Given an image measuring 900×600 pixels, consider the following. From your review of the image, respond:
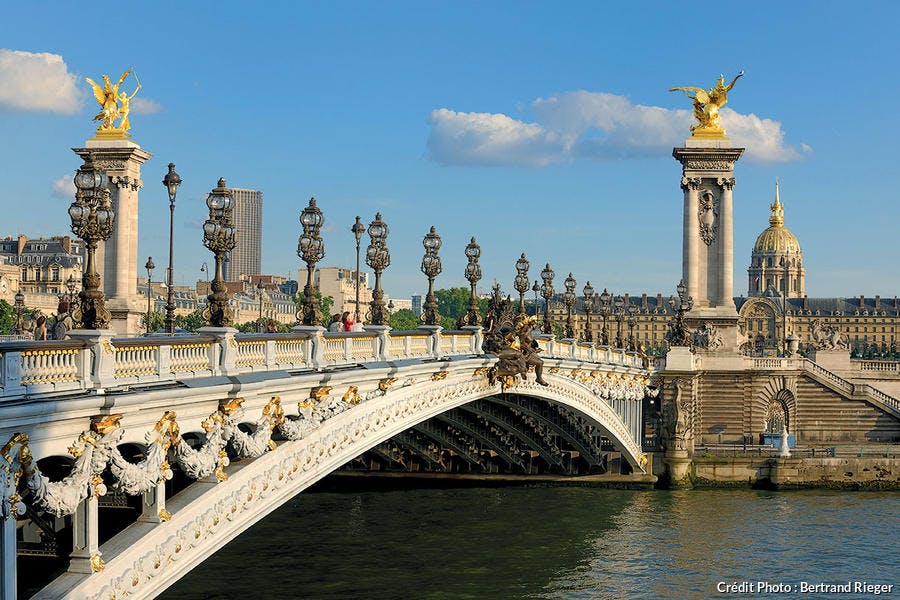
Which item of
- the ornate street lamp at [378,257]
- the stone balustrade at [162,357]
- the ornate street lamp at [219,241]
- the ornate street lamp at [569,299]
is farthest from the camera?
the ornate street lamp at [569,299]

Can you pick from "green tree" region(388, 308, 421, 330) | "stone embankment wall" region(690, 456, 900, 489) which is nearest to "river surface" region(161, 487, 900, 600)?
"stone embankment wall" region(690, 456, 900, 489)

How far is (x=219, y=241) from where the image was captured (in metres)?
17.8

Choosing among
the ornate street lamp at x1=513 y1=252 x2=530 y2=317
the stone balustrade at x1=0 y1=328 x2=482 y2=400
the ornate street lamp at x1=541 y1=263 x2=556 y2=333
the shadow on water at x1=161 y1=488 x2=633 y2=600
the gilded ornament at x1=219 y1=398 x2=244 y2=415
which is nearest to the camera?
the stone balustrade at x1=0 y1=328 x2=482 y2=400

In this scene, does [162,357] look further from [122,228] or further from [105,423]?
[122,228]

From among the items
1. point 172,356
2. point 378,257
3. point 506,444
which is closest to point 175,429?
point 172,356

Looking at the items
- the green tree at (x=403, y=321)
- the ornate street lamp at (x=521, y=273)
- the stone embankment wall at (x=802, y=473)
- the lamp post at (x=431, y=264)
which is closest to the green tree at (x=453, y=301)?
the green tree at (x=403, y=321)

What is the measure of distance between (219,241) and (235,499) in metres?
3.44

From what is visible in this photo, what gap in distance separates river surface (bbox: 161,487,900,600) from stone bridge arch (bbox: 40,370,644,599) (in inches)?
243

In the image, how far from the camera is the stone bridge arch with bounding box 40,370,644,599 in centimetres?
1484

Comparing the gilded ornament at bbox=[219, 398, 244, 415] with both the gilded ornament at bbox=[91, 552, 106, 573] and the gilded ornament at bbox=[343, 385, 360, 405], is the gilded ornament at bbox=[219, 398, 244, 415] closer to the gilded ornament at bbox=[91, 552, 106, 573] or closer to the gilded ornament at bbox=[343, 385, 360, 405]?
the gilded ornament at bbox=[91, 552, 106, 573]

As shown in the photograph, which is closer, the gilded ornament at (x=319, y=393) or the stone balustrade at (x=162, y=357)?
the stone balustrade at (x=162, y=357)

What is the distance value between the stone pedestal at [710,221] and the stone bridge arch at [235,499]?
4198cm

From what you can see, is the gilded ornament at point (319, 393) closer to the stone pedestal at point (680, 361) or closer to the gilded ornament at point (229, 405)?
the gilded ornament at point (229, 405)

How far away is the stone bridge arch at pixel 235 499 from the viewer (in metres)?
14.8
